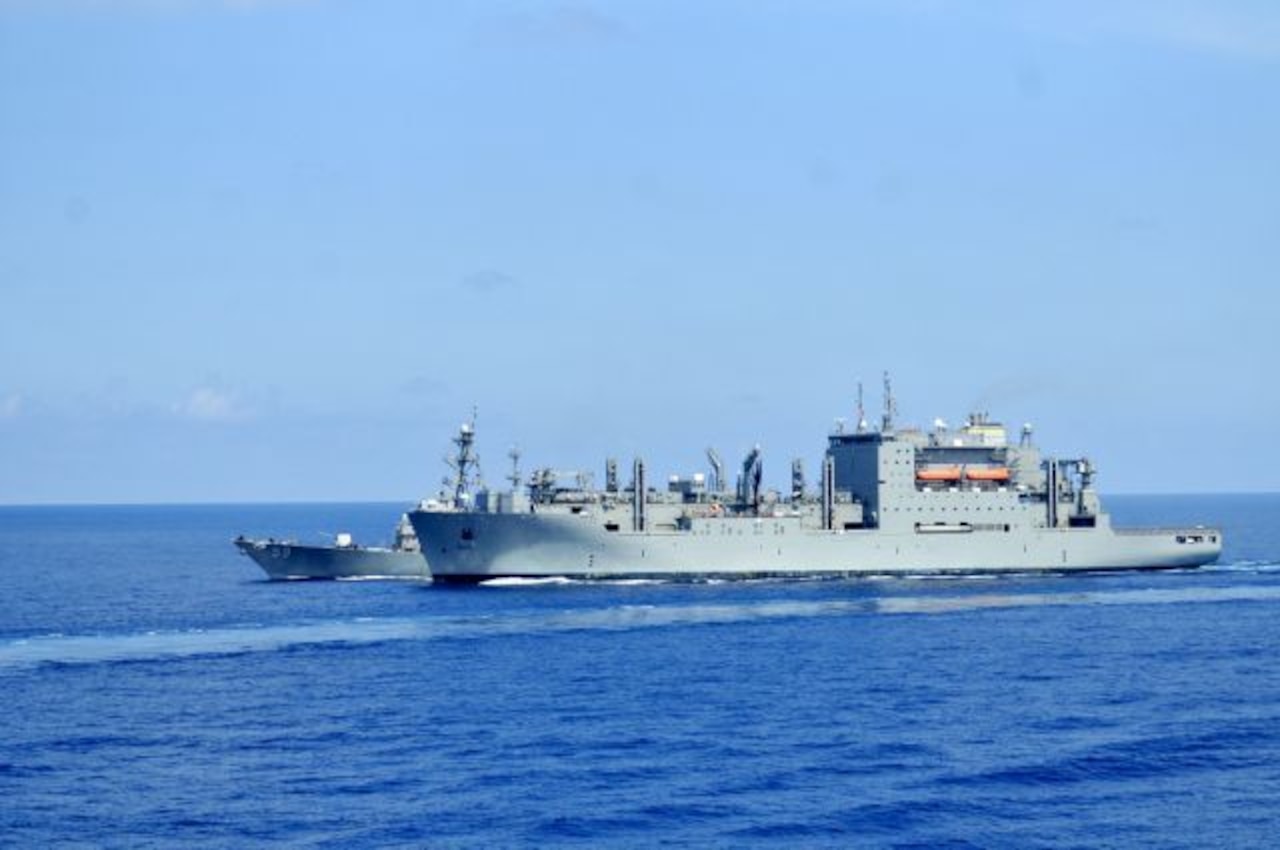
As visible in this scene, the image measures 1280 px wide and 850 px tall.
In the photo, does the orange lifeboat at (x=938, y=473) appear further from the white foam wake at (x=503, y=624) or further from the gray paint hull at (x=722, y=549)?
the white foam wake at (x=503, y=624)

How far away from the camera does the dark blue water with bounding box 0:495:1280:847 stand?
1256 inches

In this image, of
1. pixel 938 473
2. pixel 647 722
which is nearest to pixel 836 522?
pixel 938 473

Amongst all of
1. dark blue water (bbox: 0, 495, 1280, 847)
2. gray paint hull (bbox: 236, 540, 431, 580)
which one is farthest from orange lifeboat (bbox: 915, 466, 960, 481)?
gray paint hull (bbox: 236, 540, 431, 580)

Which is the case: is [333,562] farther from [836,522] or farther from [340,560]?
[836,522]

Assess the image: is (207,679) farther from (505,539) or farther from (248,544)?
(248,544)

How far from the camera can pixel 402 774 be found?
117 feet

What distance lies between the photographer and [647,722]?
4100 centimetres

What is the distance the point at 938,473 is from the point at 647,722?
43.5 meters

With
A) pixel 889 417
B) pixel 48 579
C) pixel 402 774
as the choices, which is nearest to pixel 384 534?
pixel 48 579

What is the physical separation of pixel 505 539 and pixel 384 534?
109 metres

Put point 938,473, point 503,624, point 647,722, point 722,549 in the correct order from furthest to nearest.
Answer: point 938,473 → point 722,549 → point 503,624 → point 647,722

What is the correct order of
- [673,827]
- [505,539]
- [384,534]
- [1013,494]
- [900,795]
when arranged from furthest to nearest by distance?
[384,534] → [1013,494] → [505,539] → [900,795] → [673,827]

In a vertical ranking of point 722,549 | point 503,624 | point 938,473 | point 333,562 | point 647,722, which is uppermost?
point 938,473

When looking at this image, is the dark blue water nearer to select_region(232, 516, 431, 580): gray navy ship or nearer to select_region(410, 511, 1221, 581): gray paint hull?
select_region(410, 511, 1221, 581): gray paint hull
